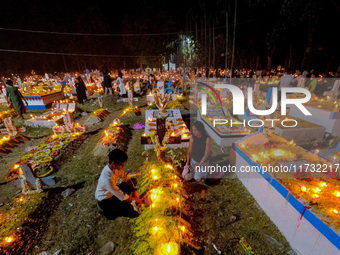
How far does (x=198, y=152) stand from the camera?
17.7ft

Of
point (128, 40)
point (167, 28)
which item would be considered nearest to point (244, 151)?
point (167, 28)

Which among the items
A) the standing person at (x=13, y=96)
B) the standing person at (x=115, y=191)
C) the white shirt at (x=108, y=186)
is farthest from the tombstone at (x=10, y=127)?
the white shirt at (x=108, y=186)

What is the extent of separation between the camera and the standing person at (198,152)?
512 centimetres

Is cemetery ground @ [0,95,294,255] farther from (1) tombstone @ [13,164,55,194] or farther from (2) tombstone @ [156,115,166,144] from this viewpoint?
(2) tombstone @ [156,115,166,144]

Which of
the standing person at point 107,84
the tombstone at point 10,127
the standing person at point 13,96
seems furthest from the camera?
the standing person at point 107,84

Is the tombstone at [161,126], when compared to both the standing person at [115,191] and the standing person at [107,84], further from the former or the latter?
the standing person at [107,84]

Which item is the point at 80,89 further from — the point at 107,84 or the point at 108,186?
the point at 108,186

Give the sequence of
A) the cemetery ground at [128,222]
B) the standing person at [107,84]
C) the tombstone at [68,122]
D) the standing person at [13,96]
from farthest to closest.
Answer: the standing person at [107,84], the standing person at [13,96], the tombstone at [68,122], the cemetery ground at [128,222]

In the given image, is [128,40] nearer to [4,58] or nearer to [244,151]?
[4,58]

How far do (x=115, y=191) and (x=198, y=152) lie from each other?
2796 mm

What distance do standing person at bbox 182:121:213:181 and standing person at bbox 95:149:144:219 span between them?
80.4 inches

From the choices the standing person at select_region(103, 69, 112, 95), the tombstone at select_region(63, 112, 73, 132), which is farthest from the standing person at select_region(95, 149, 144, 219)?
the standing person at select_region(103, 69, 112, 95)

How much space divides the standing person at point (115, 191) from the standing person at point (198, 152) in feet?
6.70

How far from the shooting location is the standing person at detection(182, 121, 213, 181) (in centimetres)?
512
